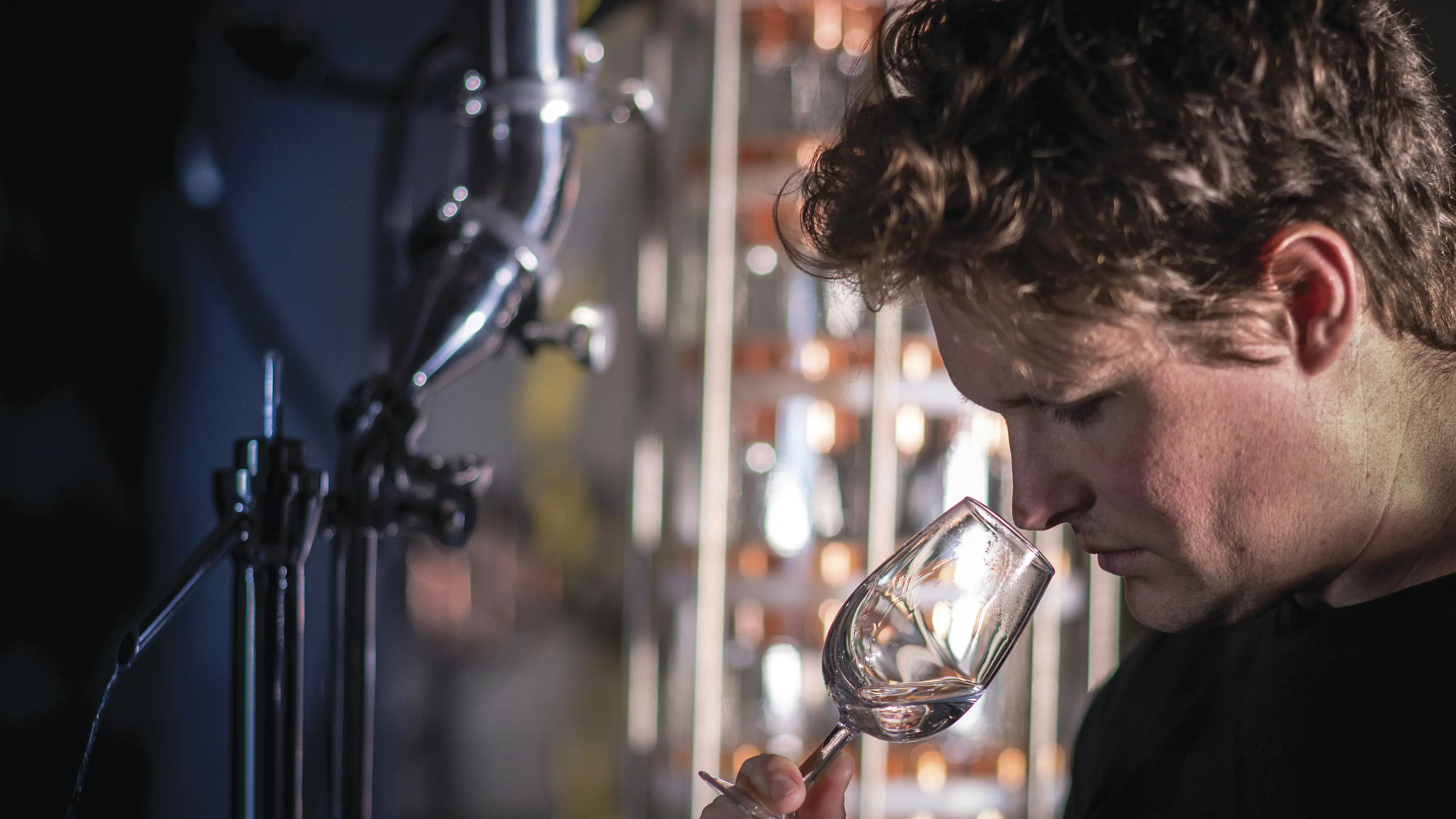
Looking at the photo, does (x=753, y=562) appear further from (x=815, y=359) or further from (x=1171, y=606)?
(x=1171, y=606)

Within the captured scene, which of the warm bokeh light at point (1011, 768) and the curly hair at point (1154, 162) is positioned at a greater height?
the curly hair at point (1154, 162)

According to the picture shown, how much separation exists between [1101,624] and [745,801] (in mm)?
1553

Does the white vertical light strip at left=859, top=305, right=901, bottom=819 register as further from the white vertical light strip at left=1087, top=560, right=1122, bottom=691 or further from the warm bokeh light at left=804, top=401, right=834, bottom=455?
the white vertical light strip at left=1087, top=560, right=1122, bottom=691

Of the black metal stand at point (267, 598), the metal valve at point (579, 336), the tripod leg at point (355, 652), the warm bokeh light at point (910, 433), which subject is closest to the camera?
the black metal stand at point (267, 598)

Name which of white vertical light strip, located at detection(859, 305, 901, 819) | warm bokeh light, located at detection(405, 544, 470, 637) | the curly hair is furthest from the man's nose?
white vertical light strip, located at detection(859, 305, 901, 819)

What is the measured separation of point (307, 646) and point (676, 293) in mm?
1123

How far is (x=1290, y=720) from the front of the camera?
0.86 metres

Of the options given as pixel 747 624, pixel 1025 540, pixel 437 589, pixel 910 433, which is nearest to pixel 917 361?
pixel 910 433

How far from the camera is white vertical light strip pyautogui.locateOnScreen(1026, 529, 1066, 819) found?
2121 millimetres

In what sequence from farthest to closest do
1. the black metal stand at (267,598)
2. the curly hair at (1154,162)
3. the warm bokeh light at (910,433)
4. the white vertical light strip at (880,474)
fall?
the warm bokeh light at (910,433) → the white vertical light strip at (880,474) → the black metal stand at (267,598) → the curly hair at (1154,162)

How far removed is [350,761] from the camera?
0.96 metres

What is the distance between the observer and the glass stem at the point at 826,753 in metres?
0.86

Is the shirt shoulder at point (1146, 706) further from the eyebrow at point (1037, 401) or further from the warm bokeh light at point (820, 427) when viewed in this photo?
the warm bokeh light at point (820, 427)

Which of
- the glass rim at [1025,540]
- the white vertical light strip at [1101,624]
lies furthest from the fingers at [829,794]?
the white vertical light strip at [1101,624]
